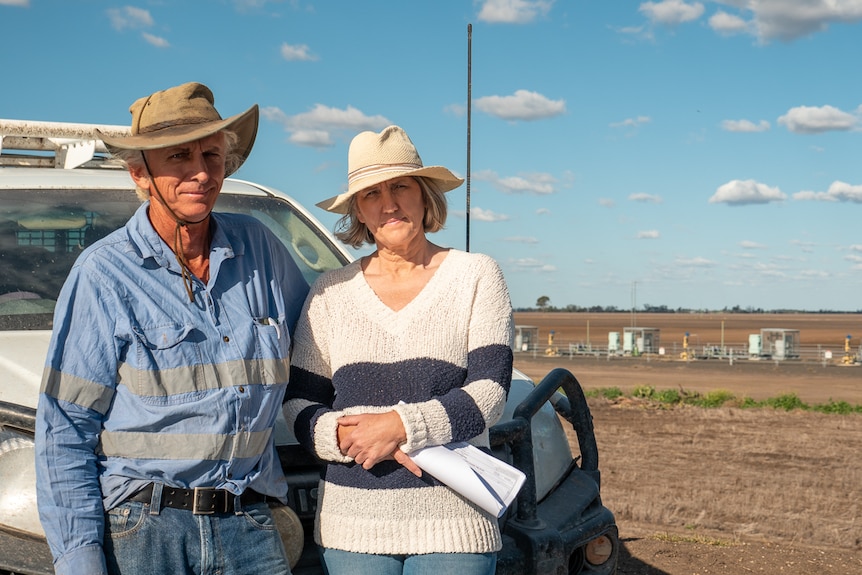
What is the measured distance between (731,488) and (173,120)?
330 inches

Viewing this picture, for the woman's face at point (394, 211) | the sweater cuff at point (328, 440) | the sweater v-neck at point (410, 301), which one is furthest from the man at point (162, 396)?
the woman's face at point (394, 211)

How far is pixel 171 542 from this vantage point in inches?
94.0

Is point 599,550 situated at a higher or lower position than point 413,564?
lower

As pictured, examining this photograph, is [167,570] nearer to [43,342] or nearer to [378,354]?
[378,354]

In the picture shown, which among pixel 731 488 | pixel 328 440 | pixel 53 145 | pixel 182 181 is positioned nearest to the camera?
pixel 182 181

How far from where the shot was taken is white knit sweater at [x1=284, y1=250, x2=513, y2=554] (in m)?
2.69

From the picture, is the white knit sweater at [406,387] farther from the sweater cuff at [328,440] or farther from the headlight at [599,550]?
the headlight at [599,550]

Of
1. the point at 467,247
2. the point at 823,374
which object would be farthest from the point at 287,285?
the point at 823,374

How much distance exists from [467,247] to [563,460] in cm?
103

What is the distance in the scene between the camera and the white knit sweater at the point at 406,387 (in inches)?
106

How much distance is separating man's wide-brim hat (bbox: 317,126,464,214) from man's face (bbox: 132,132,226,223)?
0.48 m

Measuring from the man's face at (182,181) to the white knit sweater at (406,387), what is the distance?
20.5 inches

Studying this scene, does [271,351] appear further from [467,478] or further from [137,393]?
[467,478]

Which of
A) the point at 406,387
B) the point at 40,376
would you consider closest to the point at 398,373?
the point at 406,387
